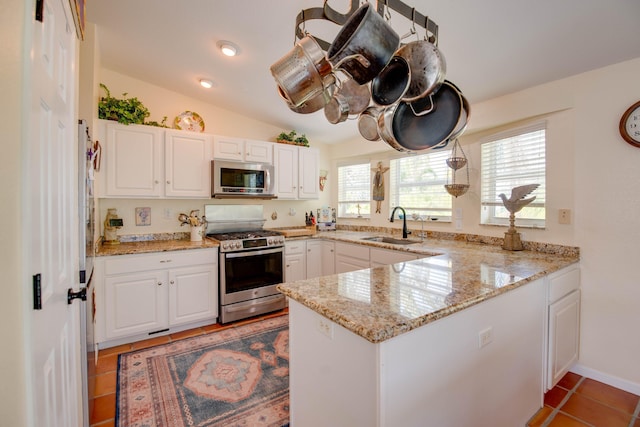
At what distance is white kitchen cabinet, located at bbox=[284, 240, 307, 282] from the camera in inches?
139

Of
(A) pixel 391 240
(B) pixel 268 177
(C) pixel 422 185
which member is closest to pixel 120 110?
(B) pixel 268 177

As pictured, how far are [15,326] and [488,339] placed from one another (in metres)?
1.65

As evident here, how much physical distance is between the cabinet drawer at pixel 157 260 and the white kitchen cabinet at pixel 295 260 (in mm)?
892

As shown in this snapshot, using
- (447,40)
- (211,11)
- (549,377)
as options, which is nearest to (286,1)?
(211,11)

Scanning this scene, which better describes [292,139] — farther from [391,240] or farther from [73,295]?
[73,295]

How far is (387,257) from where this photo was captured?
286 centimetres

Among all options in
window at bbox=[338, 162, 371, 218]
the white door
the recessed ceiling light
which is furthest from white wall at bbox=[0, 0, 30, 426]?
window at bbox=[338, 162, 371, 218]

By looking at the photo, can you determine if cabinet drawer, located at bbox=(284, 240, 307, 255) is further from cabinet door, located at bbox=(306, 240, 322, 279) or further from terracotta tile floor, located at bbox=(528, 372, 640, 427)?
terracotta tile floor, located at bbox=(528, 372, 640, 427)

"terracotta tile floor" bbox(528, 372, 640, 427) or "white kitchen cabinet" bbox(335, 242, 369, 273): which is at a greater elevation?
"white kitchen cabinet" bbox(335, 242, 369, 273)

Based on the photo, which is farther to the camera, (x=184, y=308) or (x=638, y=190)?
(x=184, y=308)

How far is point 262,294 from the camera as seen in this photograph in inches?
127

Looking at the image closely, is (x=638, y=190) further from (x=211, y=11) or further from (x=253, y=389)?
(x=211, y=11)

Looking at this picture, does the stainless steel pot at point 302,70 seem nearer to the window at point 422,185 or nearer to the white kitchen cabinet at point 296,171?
the window at point 422,185

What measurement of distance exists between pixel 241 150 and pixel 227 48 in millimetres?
1281
